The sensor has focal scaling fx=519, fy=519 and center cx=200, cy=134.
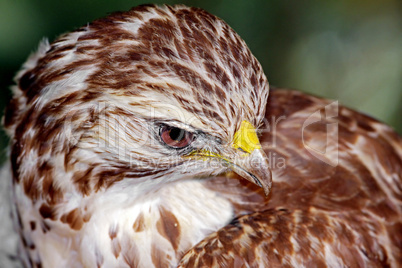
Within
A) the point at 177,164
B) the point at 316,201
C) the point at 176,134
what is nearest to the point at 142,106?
the point at 176,134

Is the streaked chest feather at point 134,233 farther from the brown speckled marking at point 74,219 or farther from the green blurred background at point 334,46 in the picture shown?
the green blurred background at point 334,46

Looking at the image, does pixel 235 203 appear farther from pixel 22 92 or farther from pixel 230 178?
pixel 22 92

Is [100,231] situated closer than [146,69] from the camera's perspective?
No

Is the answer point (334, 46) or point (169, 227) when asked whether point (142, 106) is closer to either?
point (169, 227)

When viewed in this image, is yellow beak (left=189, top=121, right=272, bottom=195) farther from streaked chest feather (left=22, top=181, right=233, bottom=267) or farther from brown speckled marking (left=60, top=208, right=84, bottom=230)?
brown speckled marking (left=60, top=208, right=84, bottom=230)

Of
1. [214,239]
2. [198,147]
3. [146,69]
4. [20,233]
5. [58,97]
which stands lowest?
[20,233]

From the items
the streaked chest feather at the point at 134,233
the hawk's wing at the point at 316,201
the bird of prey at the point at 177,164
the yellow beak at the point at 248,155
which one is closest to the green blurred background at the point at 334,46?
the hawk's wing at the point at 316,201

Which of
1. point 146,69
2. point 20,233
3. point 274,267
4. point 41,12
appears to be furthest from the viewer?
point 41,12

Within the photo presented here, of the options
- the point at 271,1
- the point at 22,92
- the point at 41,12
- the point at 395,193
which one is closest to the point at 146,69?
the point at 22,92
